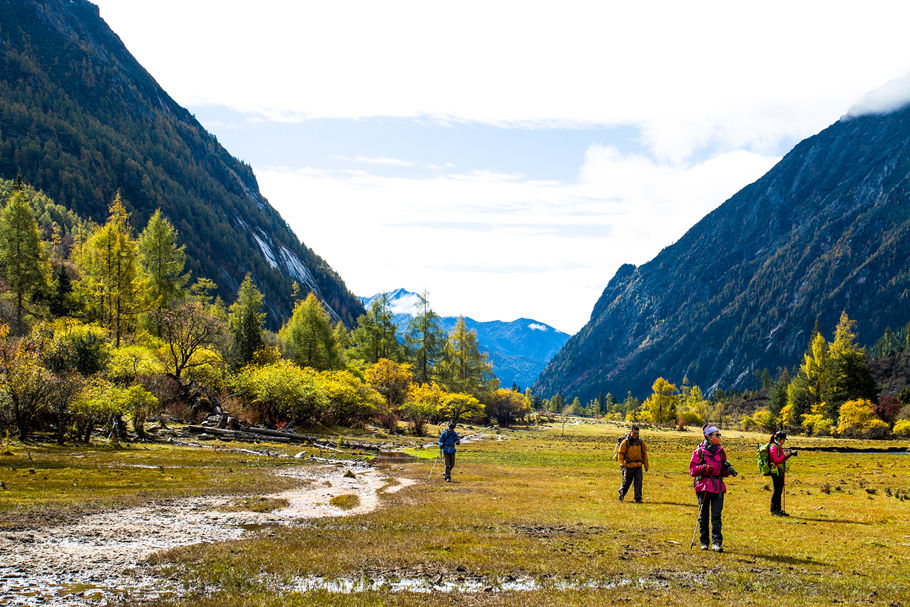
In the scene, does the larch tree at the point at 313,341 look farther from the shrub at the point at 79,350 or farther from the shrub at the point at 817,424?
the shrub at the point at 817,424

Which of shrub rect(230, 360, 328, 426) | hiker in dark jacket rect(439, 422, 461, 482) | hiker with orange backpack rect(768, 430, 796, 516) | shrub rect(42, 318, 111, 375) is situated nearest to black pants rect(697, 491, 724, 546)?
hiker with orange backpack rect(768, 430, 796, 516)

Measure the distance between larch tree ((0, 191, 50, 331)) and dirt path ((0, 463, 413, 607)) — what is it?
172 feet

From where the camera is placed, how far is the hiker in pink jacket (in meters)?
14.0

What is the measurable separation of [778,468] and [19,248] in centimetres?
6578

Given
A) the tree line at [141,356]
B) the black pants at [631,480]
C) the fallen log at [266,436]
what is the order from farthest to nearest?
the fallen log at [266,436] → the tree line at [141,356] → the black pants at [631,480]

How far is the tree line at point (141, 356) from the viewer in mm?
29891

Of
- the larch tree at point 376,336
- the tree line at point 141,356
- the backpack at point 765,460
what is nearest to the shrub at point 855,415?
the tree line at point 141,356

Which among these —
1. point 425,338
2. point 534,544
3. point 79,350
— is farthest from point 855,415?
point 79,350

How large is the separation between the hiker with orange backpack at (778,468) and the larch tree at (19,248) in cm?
6305

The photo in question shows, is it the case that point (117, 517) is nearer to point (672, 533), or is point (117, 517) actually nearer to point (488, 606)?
point (488, 606)

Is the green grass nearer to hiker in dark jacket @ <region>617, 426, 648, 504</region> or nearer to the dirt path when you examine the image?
the dirt path

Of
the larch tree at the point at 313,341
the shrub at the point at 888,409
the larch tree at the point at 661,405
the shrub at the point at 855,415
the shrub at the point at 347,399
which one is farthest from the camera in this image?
the larch tree at the point at 661,405

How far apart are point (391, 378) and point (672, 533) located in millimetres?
62712

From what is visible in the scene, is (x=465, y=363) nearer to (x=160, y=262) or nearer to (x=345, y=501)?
(x=160, y=262)
